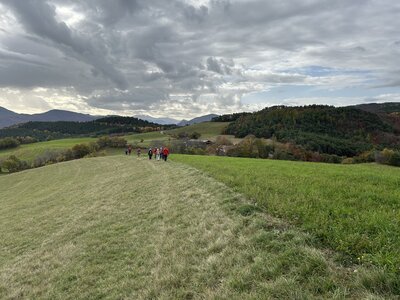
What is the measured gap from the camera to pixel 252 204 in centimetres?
1099

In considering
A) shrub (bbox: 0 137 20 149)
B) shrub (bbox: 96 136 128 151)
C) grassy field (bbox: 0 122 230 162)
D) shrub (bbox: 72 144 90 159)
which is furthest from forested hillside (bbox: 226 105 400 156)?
shrub (bbox: 0 137 20 149)

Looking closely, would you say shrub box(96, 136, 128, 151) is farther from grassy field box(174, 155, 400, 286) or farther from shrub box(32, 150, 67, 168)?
grassy field box(174, 155, 400, 286)

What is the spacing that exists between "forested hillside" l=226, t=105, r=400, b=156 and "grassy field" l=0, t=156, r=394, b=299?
107 meters

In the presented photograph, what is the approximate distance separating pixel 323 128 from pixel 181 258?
145976 millimetres

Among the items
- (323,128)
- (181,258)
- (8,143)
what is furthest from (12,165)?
(323,128)

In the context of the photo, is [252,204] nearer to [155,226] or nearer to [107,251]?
[155,226]

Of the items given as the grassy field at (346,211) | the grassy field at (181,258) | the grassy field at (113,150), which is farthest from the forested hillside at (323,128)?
the grassy field at (181,258)

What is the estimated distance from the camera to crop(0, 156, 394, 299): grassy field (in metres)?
5.86

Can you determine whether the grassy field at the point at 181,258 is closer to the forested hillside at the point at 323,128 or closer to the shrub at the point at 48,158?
the shrub at the point at 48,158

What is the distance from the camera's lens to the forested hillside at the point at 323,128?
390 feet

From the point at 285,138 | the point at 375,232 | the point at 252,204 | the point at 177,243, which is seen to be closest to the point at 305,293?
the point at 375,232

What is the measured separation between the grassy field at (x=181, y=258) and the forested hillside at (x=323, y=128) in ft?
349

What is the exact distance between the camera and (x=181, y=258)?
8.33m

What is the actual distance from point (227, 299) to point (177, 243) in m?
3.90
